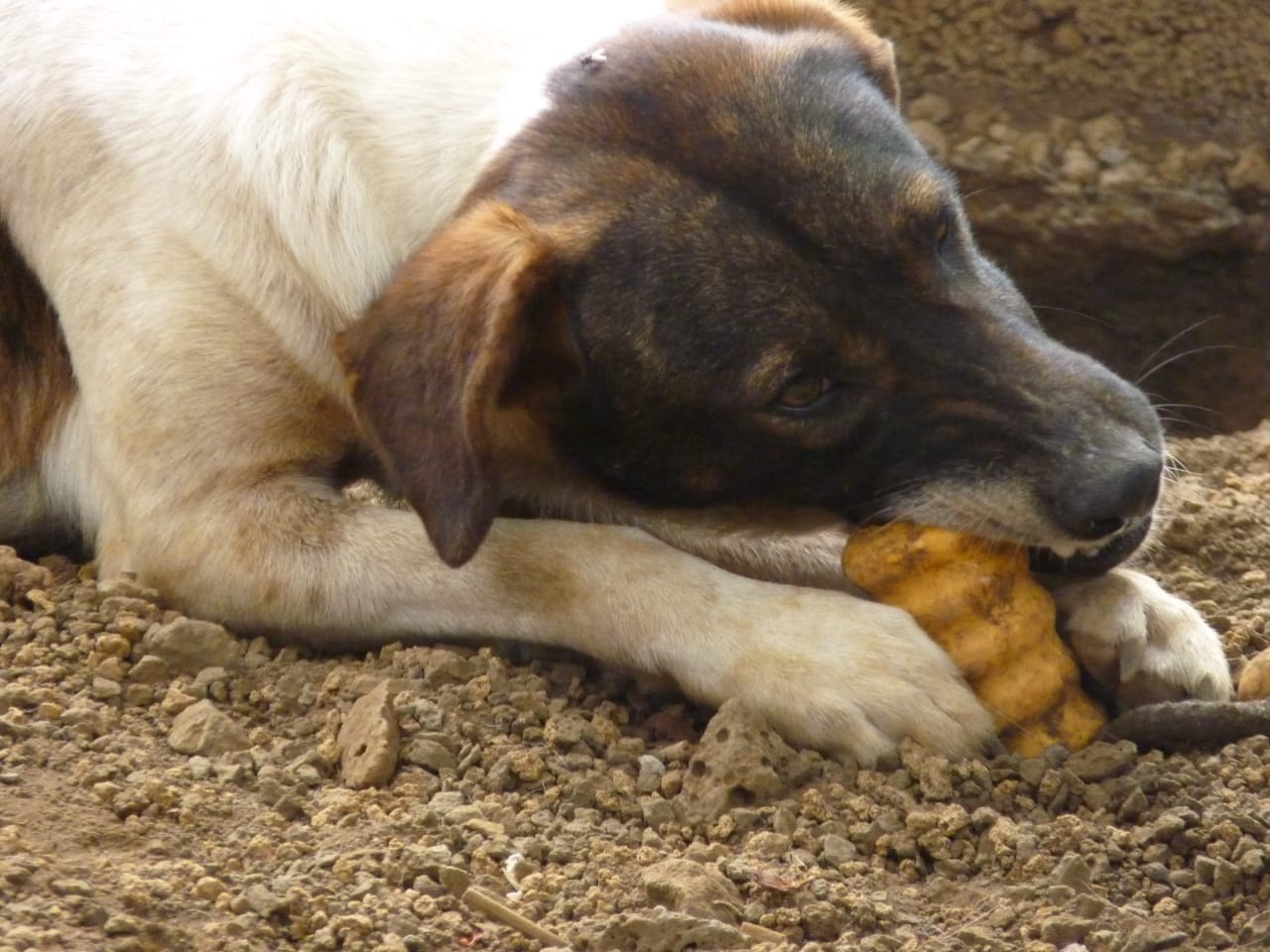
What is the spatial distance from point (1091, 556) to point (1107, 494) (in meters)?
0.26

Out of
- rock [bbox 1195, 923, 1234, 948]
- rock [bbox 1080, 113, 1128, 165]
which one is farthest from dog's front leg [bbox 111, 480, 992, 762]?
rock [bbox 1080, 113, 1128, 165]

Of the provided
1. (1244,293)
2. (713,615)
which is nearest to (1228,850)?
(713,615)

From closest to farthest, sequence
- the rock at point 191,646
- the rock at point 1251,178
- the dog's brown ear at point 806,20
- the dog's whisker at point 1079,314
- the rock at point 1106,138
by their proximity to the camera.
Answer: the rock at point 191,646 → the dog's brown ear at point 806,20 → the rock at point 1251,178 → the rock at point 1106,138 → the dog's whisker at point 1079,314

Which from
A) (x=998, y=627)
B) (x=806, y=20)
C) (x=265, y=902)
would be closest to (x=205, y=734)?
(x=265, y=902)

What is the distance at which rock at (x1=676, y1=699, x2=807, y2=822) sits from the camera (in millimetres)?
2691

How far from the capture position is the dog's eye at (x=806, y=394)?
280 centimetres

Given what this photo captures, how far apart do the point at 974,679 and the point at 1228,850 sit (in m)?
0.49

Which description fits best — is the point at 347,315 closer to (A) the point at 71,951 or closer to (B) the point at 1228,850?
(A) the point at 71,951

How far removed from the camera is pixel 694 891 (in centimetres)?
238

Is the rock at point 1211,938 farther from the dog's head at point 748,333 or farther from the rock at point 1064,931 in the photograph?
the dog's head at point 748,333

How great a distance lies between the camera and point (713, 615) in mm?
2896

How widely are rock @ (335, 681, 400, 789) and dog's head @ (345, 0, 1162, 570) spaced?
10.9 inches

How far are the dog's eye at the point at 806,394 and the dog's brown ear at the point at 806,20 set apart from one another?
0.73 meters

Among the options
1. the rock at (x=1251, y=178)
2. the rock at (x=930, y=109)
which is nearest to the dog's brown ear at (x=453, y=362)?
the rock at (x=930, y=109)
